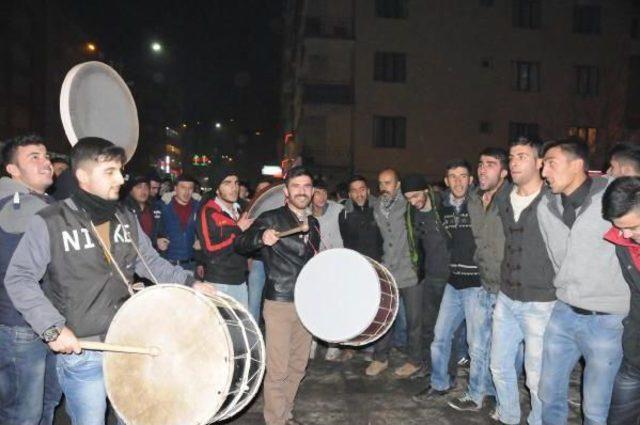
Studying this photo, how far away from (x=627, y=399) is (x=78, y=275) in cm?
349

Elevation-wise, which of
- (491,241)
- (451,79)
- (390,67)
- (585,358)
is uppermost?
(390,67)

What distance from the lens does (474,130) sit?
81.1 ft

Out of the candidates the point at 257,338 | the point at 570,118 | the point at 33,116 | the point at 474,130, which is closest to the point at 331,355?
the point at 257,338

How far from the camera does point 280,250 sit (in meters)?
4.36

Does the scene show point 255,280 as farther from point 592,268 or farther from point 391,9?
point 391,9

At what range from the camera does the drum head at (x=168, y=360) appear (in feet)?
8.66

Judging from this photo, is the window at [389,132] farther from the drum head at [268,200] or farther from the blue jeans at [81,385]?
the blue jeans at [81,385]

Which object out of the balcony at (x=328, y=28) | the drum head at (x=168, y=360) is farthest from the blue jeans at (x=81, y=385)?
the balcony at (x=328, y=28)

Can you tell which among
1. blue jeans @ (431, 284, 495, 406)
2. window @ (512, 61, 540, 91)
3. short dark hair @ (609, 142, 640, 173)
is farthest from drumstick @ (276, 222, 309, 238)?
window @ (512, 61, 540, 91)

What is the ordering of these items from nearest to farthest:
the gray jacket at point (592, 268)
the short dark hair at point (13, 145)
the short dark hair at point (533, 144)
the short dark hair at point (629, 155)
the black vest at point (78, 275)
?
the black vest at point (78, 275) < the gray jacket at point (592, 268) < the short dark hair at point (13, 145) < the short dark hair at point (629, 155) < the short dark hair at point (533, 144)

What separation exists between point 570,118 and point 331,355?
2386 cm

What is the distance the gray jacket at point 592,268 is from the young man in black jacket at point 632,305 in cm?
12

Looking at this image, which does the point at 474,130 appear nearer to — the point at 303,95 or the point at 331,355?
the point at 303,95

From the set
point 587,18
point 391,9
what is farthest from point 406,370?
point 587,18
